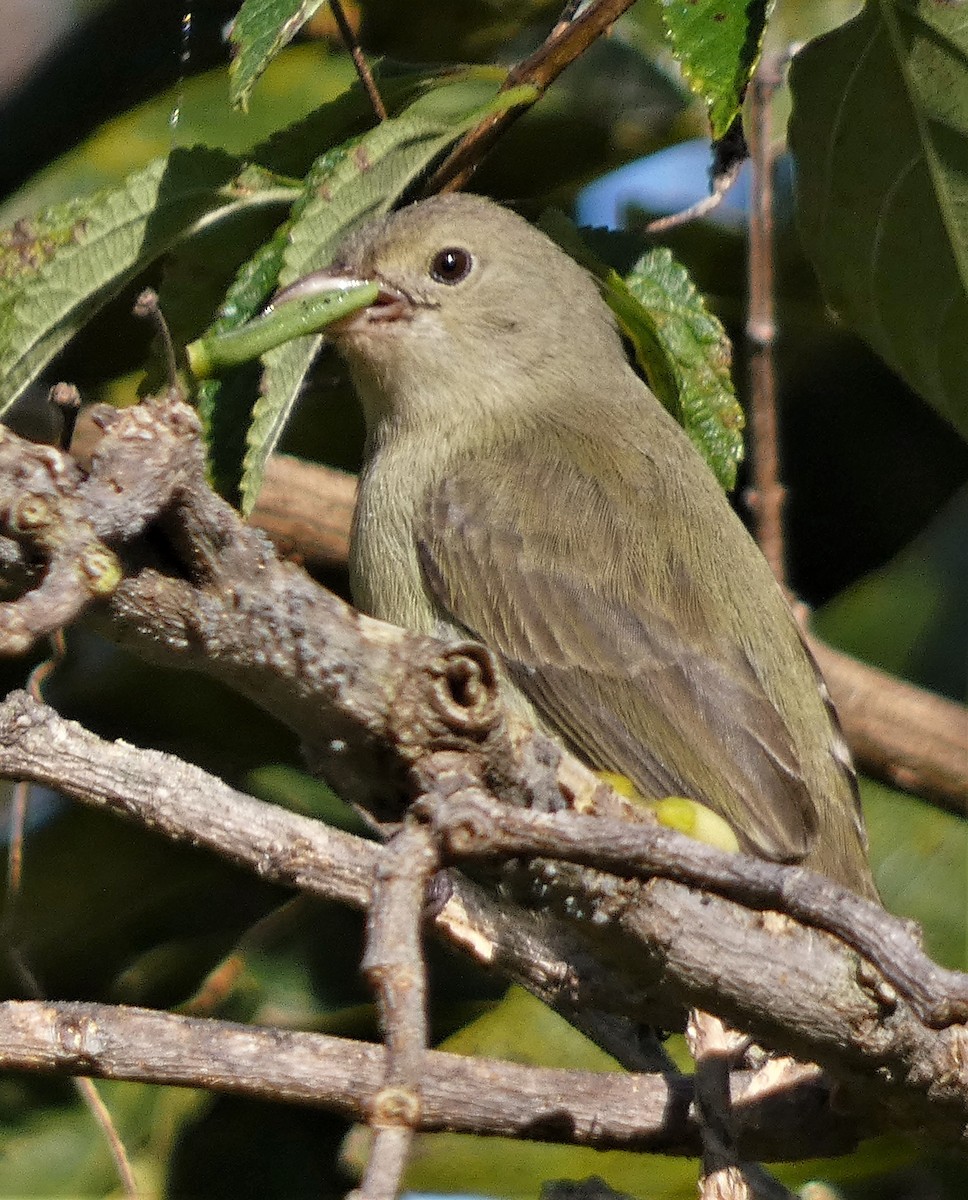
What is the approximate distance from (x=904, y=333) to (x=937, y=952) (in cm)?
137

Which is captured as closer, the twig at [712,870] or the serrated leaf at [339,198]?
the twig at [712,870]

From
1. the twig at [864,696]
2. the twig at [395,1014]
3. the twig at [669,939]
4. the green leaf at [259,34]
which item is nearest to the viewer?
the twig at [395,1014]

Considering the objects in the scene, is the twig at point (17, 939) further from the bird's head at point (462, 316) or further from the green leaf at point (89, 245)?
the bird's head at point (462, 316)

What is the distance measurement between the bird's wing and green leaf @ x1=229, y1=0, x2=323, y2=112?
112 cm

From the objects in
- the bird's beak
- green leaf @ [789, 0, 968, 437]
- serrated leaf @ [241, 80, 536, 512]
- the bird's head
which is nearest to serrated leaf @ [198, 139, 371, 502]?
serrated leaf @ [241, 80, 536, 512]

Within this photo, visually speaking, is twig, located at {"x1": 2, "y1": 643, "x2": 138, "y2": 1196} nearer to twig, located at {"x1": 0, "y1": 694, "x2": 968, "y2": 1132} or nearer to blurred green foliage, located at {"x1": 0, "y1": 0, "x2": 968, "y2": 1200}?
blurred green foliage, located at {"x1": 0, "y1": 0, "x2": 968, "y2": 1200}

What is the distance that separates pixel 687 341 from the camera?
10.1 ft

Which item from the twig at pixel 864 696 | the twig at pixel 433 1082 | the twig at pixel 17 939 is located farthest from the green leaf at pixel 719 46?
the twig at pixel 864 696

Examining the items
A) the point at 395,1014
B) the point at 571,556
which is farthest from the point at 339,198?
the point at 395,1014

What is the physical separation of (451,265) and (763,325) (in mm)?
722

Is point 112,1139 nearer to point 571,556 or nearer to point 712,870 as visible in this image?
point 571,556

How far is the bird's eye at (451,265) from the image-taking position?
3535 mm

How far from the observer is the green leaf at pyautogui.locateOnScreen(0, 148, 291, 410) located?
2564 mm

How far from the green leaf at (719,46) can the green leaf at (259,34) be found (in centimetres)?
53
